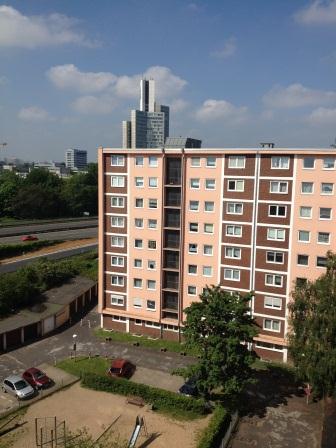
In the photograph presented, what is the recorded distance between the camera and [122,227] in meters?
49.4

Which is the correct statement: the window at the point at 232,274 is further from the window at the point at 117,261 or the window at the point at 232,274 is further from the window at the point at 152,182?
the window at the point at 117,261

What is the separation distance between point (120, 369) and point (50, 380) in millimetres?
6812

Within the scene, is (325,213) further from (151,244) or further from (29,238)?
(29,238)

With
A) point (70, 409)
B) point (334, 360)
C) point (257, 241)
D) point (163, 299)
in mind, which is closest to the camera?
point (334, 360)

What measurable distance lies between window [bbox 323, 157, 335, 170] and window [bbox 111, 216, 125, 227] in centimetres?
2353

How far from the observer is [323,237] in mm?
40594

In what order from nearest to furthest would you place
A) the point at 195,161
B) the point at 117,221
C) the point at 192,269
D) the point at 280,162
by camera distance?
the point at 280,162, the point at 195,161, the point at 192,269, the point at 117,221

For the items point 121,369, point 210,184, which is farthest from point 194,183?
point 121,369

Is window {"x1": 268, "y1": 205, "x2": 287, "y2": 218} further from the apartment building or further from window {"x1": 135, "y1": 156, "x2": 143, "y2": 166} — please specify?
window {"x1": 135, "y1": 156, "x2": 143, "y2": 166}

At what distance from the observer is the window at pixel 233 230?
44094 millimetres

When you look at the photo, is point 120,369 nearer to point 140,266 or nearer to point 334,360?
point 140,266

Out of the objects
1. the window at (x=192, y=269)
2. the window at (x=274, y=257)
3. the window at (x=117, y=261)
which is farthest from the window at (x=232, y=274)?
the window at (x=117, y=261)

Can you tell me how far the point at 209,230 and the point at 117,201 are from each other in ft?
39.1

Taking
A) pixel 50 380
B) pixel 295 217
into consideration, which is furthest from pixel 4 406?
pixel 295 217
